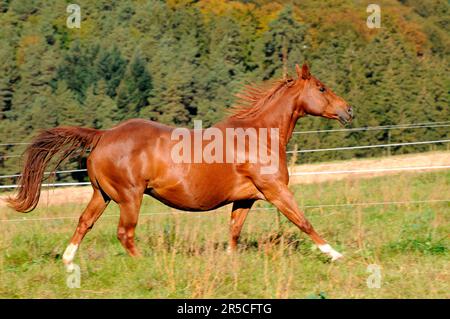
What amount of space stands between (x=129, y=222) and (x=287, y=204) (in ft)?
4.97

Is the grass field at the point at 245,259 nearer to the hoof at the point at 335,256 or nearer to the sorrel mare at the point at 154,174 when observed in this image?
the hoof at the point at 335,256

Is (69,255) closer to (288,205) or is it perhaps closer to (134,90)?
(288,205)

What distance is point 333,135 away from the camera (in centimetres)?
3164

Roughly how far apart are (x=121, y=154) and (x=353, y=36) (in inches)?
2069

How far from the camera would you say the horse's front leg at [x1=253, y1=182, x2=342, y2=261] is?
6109 mm

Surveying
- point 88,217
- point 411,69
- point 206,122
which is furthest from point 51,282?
point 411,69

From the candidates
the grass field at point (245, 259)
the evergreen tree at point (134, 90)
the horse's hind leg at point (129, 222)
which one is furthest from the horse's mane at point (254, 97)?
the evergreen tree at point (134, 90)

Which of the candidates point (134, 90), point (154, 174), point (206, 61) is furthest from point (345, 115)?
point (206, 61)

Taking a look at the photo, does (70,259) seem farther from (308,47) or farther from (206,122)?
(308,47)

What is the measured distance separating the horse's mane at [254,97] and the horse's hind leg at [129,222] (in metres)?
1.43

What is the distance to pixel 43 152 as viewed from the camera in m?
6.44

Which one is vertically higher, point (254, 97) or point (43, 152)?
point (254, 97)

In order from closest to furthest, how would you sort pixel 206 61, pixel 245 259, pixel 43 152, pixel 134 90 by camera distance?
pixel 245 259 < pixel 43 152 < pixel 134 90 < pixel 206 61

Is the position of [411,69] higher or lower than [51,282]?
higher
